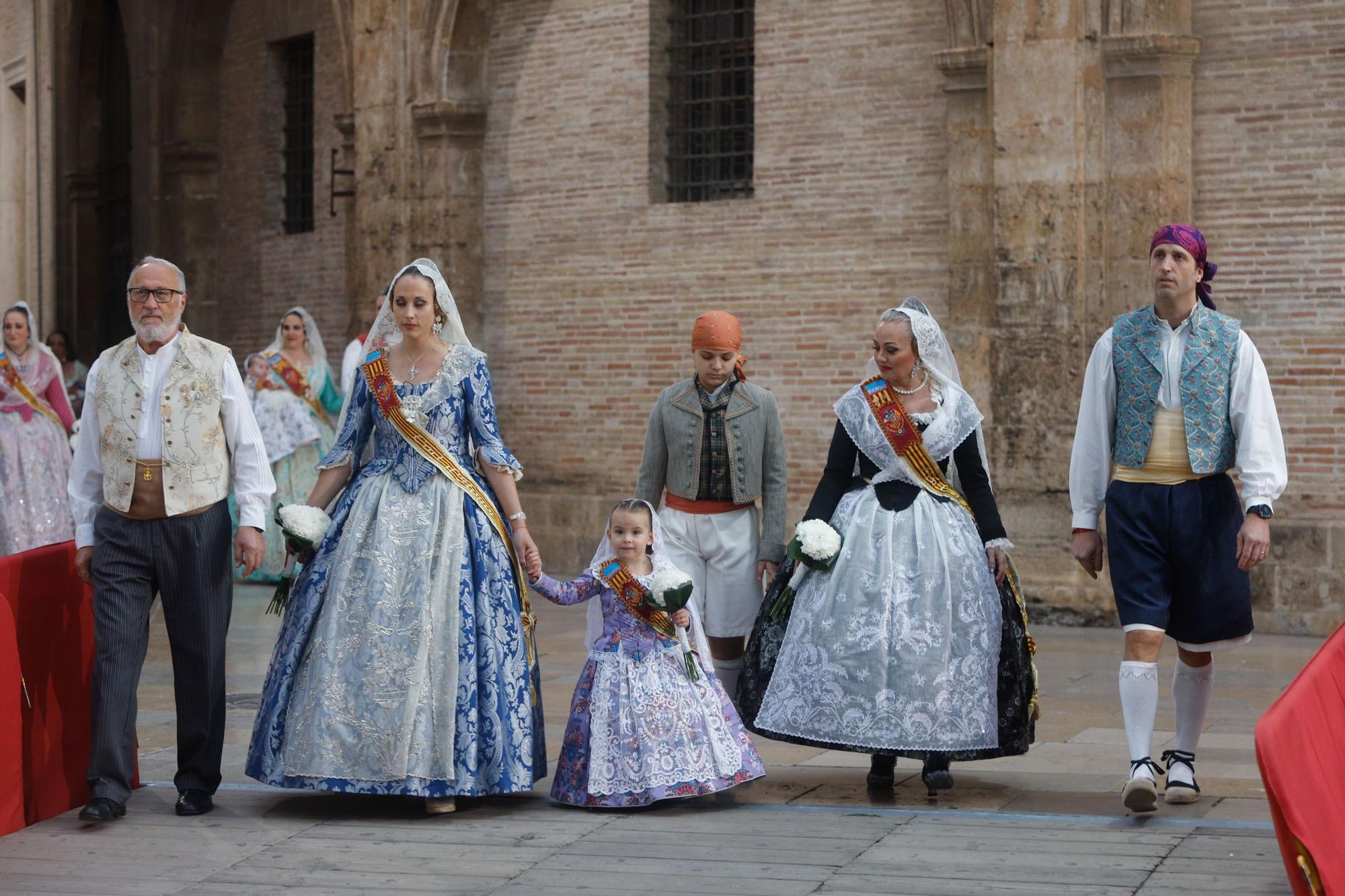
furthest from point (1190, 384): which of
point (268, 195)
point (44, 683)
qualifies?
point (268, 195)

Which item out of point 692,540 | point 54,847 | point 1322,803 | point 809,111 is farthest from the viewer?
point 809,111

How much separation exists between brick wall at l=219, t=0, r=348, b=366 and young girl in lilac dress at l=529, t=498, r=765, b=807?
35.1 feet

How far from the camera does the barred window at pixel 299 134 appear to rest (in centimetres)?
1775

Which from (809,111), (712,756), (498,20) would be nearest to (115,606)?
(712,756)

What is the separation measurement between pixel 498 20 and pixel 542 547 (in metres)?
4.05

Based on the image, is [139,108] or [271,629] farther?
[139,108]

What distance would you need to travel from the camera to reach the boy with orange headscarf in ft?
22.7

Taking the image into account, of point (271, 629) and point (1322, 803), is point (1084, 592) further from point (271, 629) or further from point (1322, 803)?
point (1322, 803)

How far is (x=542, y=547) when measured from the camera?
14.5 metres

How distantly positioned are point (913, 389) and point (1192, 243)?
40.1 inches

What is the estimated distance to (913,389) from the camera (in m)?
6.41

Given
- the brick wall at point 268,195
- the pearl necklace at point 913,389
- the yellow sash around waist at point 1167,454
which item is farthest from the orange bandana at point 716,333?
the brick wall at point 268,195

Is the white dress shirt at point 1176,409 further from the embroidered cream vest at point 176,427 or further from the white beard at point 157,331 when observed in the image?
the white beard at point 157,331

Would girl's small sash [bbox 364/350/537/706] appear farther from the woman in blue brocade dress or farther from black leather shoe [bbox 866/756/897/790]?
black leather shoe [bbox 866/756/897/790]
